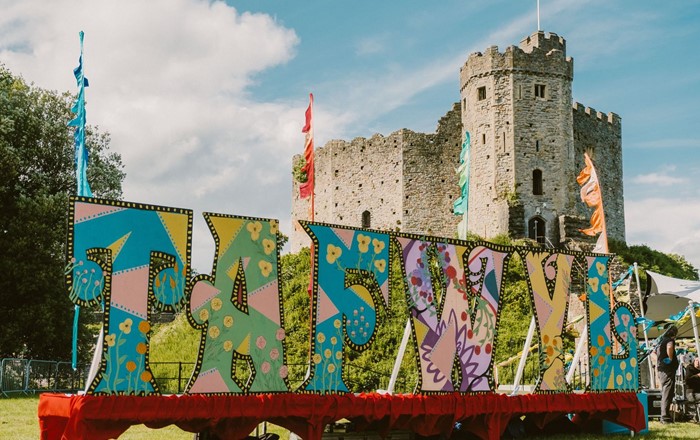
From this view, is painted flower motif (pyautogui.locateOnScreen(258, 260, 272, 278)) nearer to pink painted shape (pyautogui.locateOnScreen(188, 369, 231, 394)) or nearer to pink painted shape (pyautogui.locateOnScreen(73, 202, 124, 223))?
pink painted shape (pyautogui.locateOnScreen(188, 369, 231, 394))

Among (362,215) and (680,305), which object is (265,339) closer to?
(680,305)

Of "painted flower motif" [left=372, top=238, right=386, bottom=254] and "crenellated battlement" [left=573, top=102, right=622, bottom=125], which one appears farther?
"crenellated battlement" [left=573, top=102, right=622, bottom=125]

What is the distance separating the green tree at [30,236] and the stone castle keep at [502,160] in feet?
69.2

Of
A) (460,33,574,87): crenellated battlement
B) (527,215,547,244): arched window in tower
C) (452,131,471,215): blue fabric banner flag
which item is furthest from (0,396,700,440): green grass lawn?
(460,33,574,87): crenellated battlement

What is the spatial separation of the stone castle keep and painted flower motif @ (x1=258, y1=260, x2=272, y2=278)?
1203 inches

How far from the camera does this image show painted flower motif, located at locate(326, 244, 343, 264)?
10.9 m

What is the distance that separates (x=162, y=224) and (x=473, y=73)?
35.5m

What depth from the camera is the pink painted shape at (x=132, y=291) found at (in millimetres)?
9406

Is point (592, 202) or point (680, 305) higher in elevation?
point (592, 202)

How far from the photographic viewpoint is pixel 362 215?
161ft

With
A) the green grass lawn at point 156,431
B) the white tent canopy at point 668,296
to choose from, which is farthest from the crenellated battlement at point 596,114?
the green grass lawn at point 156,431

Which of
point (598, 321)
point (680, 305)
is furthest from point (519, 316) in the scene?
point (598, 321)

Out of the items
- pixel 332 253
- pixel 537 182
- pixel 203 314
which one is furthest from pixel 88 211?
pixel 537 182

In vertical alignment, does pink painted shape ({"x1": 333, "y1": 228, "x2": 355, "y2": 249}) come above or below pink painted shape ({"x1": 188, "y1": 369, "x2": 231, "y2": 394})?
above
